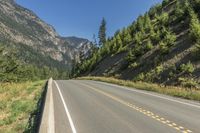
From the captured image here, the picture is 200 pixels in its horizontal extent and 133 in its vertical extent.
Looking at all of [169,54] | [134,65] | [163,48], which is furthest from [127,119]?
[134,65]

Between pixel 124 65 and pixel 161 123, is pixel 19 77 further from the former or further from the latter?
pixel 161 123

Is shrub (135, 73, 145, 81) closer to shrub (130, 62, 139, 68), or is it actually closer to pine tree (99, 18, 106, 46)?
shrub (130, 62, 139, 68)

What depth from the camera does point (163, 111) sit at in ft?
59.4

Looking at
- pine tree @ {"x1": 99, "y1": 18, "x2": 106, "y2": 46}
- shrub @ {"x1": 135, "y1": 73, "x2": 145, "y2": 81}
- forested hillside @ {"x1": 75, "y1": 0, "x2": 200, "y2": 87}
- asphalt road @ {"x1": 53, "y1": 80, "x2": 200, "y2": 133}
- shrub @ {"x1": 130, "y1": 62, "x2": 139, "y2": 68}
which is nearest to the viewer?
asphalt road @ {"x1": 53, "y1": 80, "x2": 200, "y2": 133}

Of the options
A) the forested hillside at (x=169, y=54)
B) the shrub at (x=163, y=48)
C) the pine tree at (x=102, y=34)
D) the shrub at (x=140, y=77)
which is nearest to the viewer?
the forested hillside at (x=169, y=54)

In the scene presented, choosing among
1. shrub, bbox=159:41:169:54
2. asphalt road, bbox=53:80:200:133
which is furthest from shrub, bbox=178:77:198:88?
asphalt road, bbox=53:80:200:133

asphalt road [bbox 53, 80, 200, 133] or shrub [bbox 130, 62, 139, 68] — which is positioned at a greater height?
shrub [bbox 130, 62, 139, 68]

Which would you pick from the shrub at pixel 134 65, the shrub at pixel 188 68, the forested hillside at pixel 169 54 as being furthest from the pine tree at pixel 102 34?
the shrub at pixel 188 68

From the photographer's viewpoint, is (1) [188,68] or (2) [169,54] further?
(2) [169,54]

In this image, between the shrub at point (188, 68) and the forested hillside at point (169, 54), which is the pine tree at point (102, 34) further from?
the shrub at point (188, 68)

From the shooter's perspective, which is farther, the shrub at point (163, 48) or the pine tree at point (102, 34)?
the pine tree at point (102, 34)

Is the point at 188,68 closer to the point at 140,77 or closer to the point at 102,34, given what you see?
the point at 140,77

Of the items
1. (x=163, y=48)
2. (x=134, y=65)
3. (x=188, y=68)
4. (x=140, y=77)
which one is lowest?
(x=140, y=77)

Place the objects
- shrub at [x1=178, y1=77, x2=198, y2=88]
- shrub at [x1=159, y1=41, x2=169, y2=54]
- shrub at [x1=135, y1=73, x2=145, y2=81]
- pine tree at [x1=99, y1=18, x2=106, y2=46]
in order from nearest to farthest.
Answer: shrub at [x1=178, y1=77, x2=198, y2=88] → shrub at [x1=135, y1=73, x2=145, y2=81] → shrub at [x1=159, y1=41, x2=169, y2=54] → pine tree at [x1=99, y1=18, x2=106, y2=46]
